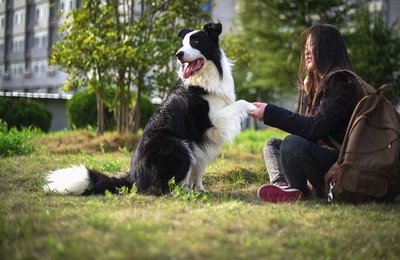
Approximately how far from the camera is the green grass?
8.12ft

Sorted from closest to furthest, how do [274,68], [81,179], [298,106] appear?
[81,179], [298,106], [274,68]

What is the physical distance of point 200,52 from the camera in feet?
15.9

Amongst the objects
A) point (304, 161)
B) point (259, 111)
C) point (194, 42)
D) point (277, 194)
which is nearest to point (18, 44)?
point (194, 42)

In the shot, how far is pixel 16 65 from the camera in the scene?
1118cm

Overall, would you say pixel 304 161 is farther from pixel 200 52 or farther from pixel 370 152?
pixel 200 52

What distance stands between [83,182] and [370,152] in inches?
96.7

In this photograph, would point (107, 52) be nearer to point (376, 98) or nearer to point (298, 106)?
point (298, 106)

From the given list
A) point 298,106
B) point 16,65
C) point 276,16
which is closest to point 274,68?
point 276,16

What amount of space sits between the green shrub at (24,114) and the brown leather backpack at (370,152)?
937cm

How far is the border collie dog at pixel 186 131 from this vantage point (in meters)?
4.55

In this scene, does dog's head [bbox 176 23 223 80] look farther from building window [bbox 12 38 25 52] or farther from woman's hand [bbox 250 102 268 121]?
building window [bbox 12 38 25 52]

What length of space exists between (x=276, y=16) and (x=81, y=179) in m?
15.7

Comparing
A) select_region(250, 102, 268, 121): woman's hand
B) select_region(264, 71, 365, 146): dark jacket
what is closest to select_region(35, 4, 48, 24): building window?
select_region(250, 102, 268, 121): woman's hand

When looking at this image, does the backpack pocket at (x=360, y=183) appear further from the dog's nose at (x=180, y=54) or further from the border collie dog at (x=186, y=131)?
the dog's nose at (x=180, y=54)
